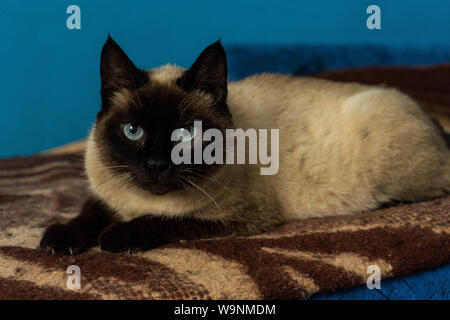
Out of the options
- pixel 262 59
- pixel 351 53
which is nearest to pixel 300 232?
pixel 262 59

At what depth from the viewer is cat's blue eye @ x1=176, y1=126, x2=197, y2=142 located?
4.23 ft

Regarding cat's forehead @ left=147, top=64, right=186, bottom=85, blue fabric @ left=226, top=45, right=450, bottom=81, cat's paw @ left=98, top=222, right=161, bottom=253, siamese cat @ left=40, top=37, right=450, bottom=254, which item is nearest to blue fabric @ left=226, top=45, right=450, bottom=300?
blue fabric @ left=226, top=45, right=450, bottom=81

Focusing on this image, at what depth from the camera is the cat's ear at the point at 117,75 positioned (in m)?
1.36

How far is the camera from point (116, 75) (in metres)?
1.39

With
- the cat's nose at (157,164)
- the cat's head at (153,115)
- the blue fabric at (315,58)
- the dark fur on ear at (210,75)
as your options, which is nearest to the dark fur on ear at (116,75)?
the cat's head at (153,115)

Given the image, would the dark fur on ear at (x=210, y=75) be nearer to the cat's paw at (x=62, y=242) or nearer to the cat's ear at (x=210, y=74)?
the cat's ear at (x=210, y=74)

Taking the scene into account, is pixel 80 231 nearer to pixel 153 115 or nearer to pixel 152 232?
pixel 152 232

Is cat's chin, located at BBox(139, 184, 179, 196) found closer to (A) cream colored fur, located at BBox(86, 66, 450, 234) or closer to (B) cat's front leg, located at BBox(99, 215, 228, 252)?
(B) cat's front leg, located at BBox(99, 215, 228, 252)

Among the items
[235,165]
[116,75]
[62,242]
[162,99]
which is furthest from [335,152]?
[62,242]

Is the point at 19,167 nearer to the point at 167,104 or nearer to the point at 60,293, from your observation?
the point at 167,104

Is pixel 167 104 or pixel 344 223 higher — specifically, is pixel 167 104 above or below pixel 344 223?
above

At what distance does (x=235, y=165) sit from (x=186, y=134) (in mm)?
248

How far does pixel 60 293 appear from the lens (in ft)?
3.32
